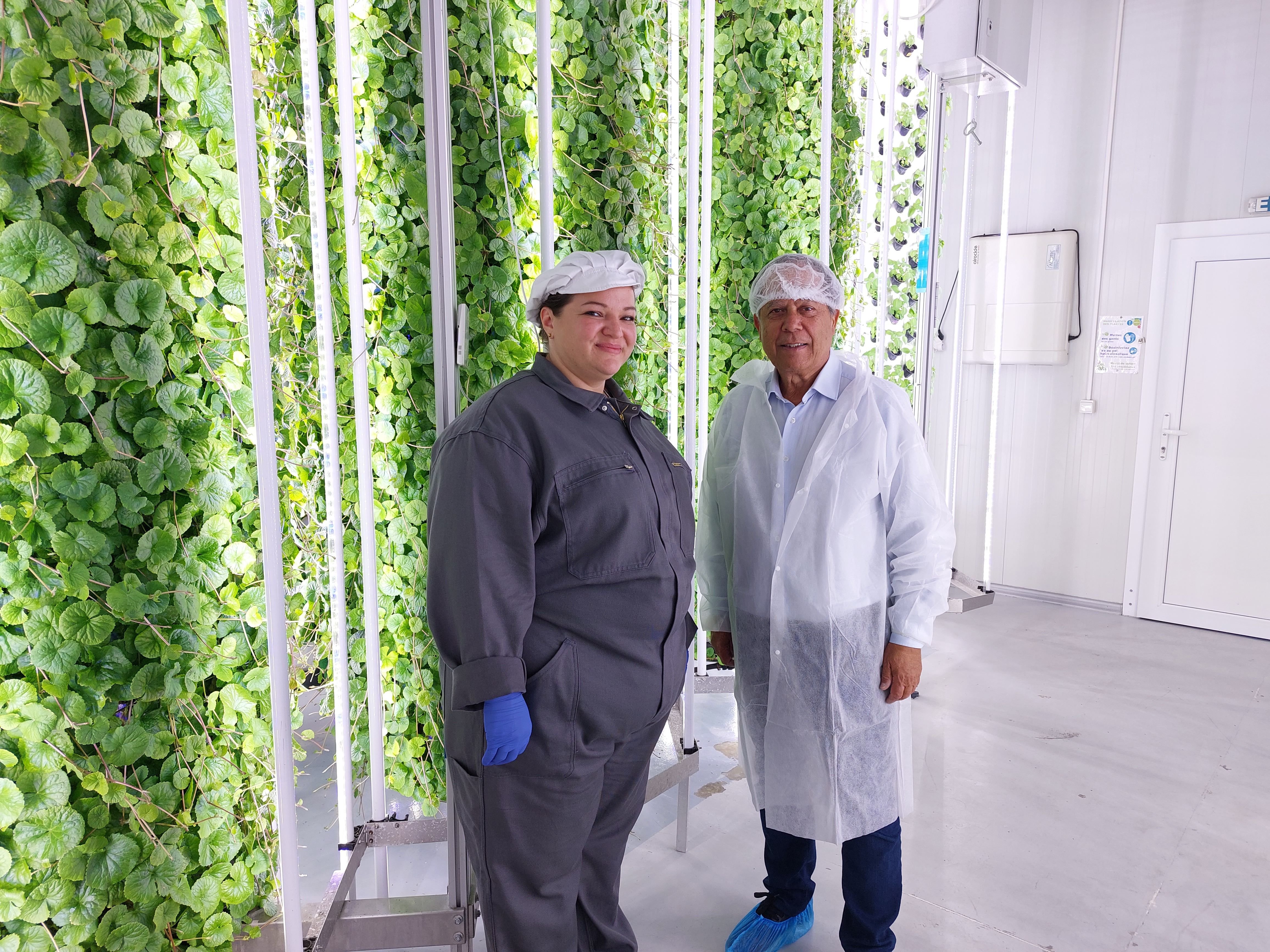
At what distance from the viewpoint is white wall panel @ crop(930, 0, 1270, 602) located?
3.78 metres

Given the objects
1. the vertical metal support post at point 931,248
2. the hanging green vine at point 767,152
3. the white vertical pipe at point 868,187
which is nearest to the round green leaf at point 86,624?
the hanging green vine at point 767,152

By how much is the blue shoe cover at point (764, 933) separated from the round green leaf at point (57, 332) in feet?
5.52

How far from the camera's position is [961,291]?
3836 millimetres

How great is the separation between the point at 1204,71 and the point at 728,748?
3.91m

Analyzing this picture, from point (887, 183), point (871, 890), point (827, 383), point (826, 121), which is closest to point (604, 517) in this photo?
point (827, 383)

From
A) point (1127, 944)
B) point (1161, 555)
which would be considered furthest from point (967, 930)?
point (1161, 555)

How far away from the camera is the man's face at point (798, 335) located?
64.4 inches

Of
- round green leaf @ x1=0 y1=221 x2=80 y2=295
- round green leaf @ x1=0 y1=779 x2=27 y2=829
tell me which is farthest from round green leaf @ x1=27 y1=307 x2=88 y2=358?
round green leaf @ x1=0 y1=779 x2=27 y2=829

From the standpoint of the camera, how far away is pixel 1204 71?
381 centimetres

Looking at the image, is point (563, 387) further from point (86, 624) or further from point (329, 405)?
point (86, 624)

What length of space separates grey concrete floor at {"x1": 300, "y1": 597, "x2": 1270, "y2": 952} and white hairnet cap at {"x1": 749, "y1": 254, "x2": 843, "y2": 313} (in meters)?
1.43

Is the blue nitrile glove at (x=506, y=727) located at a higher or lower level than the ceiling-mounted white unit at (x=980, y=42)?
lower

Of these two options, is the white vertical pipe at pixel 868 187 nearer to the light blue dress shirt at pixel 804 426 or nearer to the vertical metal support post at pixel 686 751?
the light blue dress shirt at pixel 804 426

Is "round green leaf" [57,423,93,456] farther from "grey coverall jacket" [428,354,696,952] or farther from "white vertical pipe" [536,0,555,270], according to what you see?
"white vertical pipe" [536,0,555,270]
